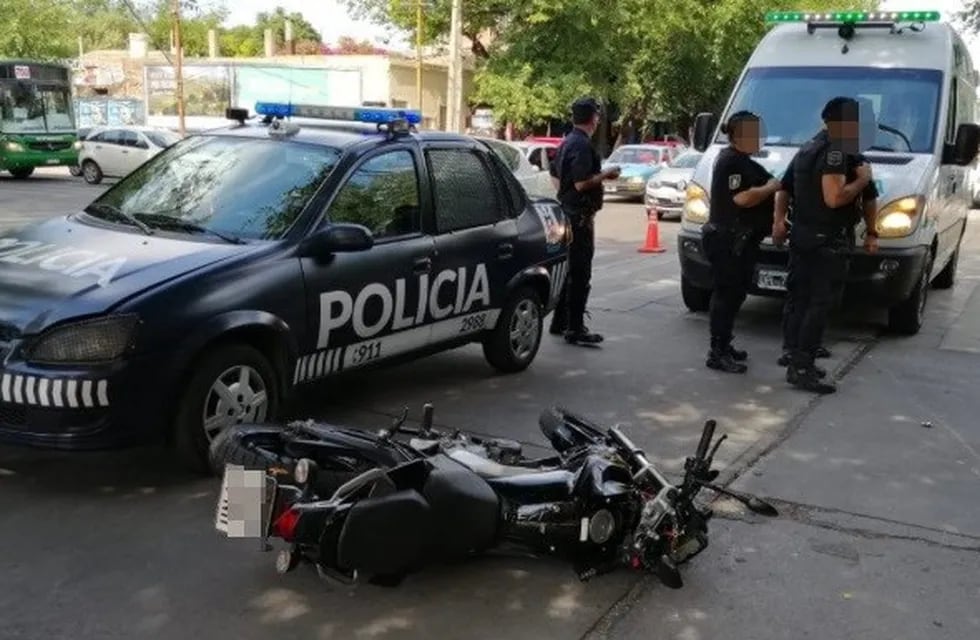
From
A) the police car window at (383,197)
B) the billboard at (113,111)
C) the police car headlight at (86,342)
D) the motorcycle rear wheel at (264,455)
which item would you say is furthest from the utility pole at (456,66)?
the motorcycle rear wheel at (264,455)

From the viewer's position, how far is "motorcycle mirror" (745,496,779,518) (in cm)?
436

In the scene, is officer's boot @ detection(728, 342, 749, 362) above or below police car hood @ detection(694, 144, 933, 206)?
below

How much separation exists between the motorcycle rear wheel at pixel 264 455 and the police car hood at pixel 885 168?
16.8ft

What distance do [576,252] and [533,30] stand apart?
26.6 m

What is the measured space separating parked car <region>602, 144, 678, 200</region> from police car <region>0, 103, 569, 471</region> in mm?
19112

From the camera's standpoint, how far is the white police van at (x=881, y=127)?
8.14 meters

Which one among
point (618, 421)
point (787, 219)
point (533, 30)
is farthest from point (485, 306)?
point (533, 30)

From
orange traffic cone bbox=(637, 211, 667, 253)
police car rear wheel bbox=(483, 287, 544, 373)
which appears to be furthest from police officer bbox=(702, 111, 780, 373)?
orange traffic cone bbox=(637, 211, 667, 253)

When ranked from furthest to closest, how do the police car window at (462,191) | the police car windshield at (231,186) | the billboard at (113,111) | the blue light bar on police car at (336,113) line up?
the billboard at (113,111) → the police car window at (462,191) → the blue light bar on police car at (336,113) → the police car windshield at (231,186)

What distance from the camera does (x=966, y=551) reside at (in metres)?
4.36

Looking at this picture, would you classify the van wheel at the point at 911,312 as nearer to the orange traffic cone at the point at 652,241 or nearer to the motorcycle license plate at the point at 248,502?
the orange traffic cone at the point at 652,241

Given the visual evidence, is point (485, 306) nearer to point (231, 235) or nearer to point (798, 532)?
point (231, 235)

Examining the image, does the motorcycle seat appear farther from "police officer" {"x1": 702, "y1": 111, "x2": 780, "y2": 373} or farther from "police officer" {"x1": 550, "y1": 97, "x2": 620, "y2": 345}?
"police officer" {"x1": 550, "y1": 97, "x2": 620, "y2": 345}

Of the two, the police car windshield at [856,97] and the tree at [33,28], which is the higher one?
the tree at [33,28]
